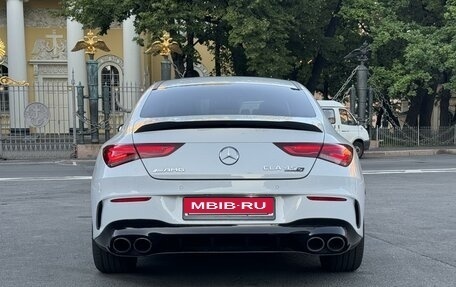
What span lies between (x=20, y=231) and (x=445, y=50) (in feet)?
78.5

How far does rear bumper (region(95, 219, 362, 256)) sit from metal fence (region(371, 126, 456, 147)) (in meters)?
23.8

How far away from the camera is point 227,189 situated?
4.58 metres

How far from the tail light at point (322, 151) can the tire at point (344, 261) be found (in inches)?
36.4

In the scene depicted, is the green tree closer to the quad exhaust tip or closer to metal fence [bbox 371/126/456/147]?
metal fence [bbox 371/126/456/147]

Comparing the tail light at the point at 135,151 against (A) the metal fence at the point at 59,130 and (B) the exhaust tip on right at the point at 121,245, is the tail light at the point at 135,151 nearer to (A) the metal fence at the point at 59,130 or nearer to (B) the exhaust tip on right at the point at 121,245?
(B) the exhaust tip on right at the point at 121,245

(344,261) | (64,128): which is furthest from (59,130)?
(344,261)

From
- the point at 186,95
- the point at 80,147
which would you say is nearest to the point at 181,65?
the point at 80,147

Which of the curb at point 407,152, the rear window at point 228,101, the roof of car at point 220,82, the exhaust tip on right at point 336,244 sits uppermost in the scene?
the roof of car at point 220,82

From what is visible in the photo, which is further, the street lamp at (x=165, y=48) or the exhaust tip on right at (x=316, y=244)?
the street lamp at (x=165, y=48)

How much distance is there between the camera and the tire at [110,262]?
17.6 ft

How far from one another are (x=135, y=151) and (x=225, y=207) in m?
0.77

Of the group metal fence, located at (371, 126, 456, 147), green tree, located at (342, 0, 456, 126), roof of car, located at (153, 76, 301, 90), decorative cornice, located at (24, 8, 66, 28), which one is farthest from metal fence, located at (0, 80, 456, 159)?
roof of car, located at (153, 76, 301, 90)

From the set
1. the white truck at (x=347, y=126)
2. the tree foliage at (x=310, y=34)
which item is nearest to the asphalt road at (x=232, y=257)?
the white truck at (x=347, y=126)

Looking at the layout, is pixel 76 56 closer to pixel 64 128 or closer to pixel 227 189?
pixel 64 128
